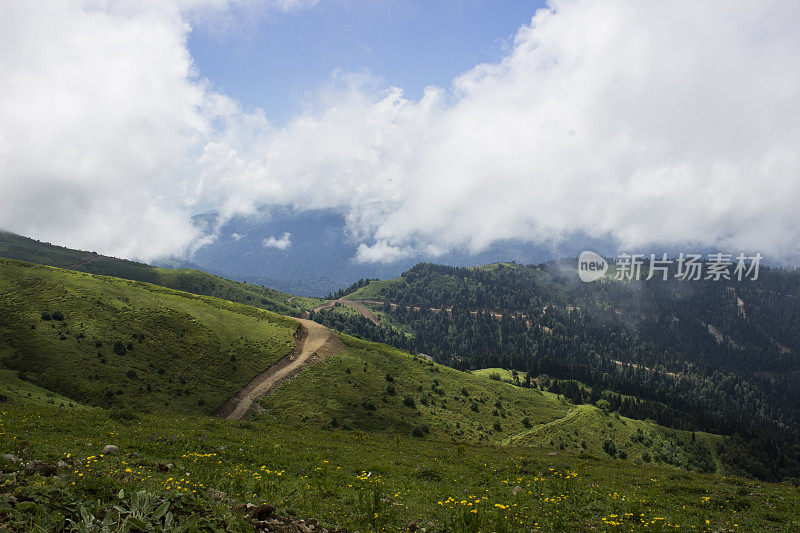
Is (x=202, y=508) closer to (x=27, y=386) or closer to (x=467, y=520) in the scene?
(x=467, y=520)

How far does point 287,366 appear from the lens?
8650 centimetres

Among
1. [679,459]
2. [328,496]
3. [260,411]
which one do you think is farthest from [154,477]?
[679,459]

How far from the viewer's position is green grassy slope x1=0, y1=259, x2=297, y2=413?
2489 inches

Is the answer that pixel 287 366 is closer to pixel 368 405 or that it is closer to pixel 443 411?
pixel 368 405

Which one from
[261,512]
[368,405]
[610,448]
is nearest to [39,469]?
[261,512]

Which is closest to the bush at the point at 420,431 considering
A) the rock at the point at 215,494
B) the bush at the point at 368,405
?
the bush at the point at 368,405

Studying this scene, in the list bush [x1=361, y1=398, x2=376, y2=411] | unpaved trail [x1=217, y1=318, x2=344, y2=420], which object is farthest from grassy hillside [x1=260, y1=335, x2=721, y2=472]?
unpaved trail [x1=217, y1=318, x2=344, y2=420]

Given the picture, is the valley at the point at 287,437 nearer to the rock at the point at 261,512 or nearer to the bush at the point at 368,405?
the rock at the point at 261,512

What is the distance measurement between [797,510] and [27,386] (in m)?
82.9

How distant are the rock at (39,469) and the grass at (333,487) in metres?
0.39

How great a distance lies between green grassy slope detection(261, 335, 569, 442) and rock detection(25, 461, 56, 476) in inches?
2199

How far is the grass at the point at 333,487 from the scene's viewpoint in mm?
12672

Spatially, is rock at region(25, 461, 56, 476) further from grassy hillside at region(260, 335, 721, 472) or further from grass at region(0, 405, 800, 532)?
grassy hillside at region(260, 335, 721, 472)

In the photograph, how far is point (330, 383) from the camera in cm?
8269
